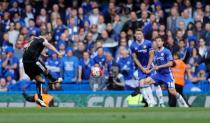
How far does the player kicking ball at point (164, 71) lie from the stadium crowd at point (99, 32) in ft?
6.90

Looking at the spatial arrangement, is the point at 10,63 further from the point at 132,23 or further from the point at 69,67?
the point at 132,23

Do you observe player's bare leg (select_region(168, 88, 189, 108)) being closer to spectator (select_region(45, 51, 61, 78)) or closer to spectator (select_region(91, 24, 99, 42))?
spectator (select_region(45, 51, 61, 78))

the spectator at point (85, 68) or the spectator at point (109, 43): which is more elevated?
the spectator at point (109, 43)

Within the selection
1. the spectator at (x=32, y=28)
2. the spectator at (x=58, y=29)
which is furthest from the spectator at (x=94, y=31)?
the spectator at (x=32, y=28)

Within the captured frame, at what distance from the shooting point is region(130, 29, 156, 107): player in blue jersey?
16.1m

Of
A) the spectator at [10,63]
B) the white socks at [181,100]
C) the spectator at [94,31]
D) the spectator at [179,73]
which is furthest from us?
the spectator at [94,31]

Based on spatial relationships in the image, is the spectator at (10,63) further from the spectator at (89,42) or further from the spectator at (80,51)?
the spectator at (89,42)

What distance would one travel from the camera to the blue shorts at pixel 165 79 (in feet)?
53.6

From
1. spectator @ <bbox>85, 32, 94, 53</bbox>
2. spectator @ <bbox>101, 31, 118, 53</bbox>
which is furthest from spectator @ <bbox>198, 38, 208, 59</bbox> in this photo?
spectator @ <bbox>85, 32, 94, 53</bbox>

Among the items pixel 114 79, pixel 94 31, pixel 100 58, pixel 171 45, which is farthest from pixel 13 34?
pixel 171 45

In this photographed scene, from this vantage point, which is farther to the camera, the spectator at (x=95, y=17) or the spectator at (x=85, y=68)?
the spectator at (x=95, y=17)

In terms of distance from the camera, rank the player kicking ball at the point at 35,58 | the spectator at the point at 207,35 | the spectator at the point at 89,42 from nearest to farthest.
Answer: the player kicking ball at the point at 35,58, the spectator at the point at 207,35, the spectator at the point at 89,42

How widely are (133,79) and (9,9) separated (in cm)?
592

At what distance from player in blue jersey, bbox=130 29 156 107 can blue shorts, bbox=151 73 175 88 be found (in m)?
0.25
